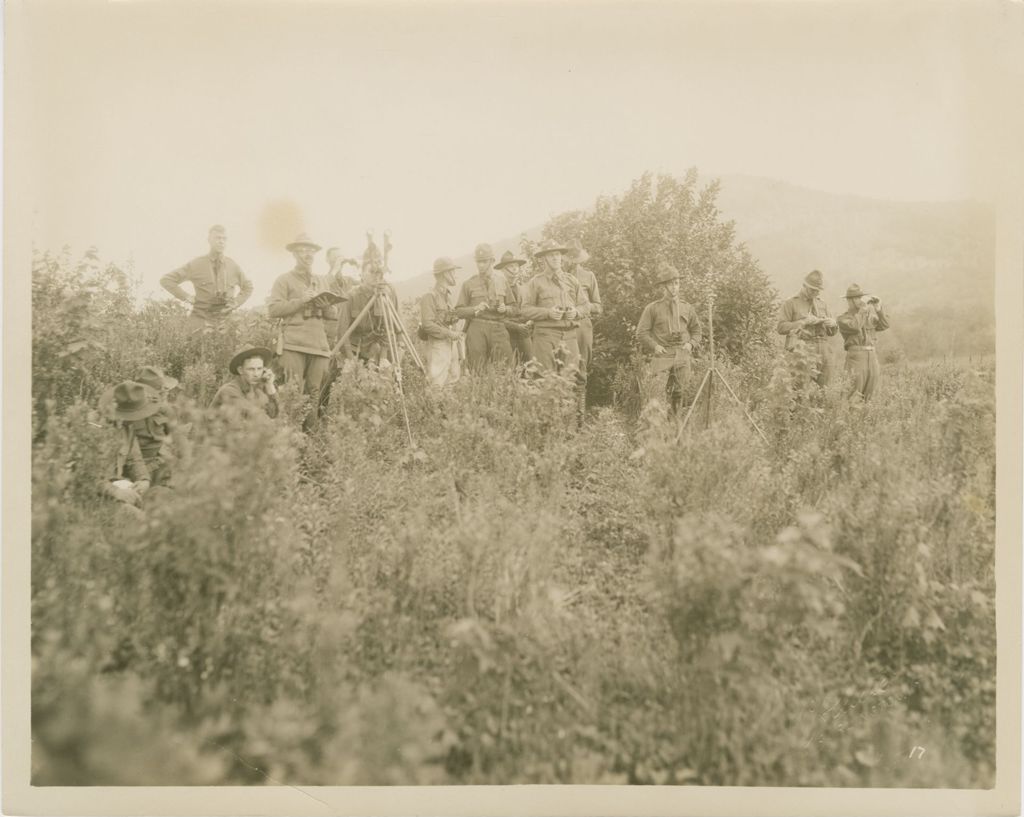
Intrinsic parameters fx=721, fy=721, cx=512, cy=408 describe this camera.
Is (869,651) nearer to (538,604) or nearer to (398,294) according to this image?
(538,604)

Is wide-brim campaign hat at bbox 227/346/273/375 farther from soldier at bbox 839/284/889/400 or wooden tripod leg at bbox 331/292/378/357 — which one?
soldier at bbox 839/284/889/400

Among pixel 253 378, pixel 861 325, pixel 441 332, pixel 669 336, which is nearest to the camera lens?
pixel 253 378

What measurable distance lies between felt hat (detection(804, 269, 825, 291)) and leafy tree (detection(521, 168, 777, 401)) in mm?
300

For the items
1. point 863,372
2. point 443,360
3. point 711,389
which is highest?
point 443,360

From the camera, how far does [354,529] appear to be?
476 centimetres

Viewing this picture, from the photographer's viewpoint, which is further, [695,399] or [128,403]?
[695,399]

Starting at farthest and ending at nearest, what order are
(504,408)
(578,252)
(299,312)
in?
(578,252)
(299,312)
(504,408)

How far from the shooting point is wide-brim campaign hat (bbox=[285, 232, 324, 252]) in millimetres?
5164

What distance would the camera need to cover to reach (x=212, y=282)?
17.2 ft

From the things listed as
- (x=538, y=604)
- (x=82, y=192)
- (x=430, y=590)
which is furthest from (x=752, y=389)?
(x=82, y=192)

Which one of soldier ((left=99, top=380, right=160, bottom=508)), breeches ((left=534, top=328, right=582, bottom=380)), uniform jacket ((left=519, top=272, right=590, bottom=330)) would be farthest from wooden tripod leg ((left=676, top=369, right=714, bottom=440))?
soldier ((left=99, top=380, right=160, bottom=508))

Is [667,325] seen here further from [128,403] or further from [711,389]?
[128,403]

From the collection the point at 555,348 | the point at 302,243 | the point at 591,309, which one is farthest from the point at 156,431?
the point at 591,309

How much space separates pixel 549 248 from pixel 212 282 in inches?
102
